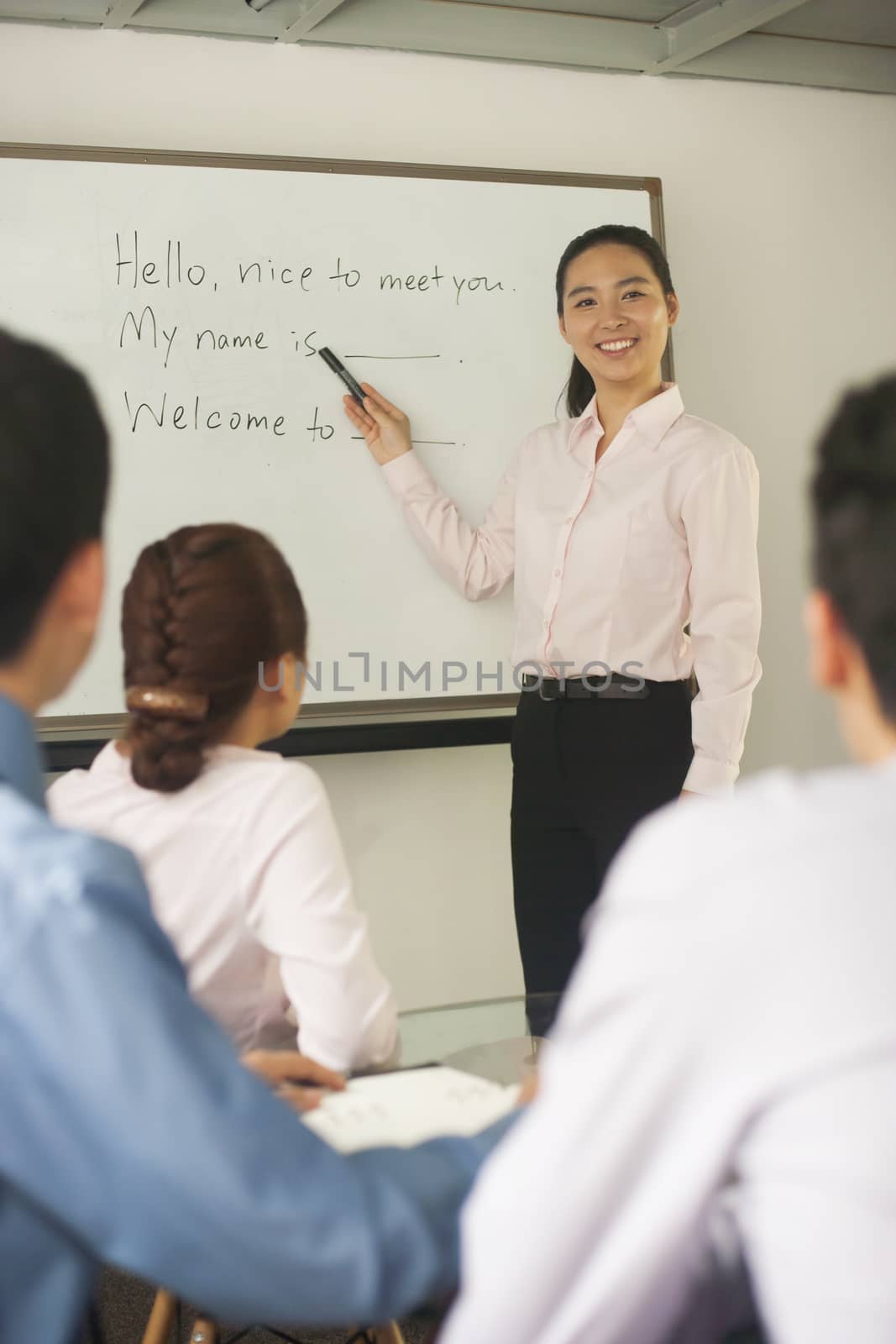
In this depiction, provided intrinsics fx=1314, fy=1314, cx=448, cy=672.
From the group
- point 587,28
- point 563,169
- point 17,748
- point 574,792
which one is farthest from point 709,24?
point 17,748

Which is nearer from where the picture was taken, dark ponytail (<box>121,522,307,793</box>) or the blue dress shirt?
the blue dress shirt

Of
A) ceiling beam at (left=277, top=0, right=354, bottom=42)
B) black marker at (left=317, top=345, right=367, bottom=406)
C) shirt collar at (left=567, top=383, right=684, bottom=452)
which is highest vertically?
ceiling beam at (left=277, top=0, right=354, bottom=42)

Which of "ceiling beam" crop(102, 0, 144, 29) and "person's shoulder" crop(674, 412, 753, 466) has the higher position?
"ceiling beam" crop(102, 0, 144, 29)

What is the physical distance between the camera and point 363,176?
A: 261cm

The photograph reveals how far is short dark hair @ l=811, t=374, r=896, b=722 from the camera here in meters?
0.68

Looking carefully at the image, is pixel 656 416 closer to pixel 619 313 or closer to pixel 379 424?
pixel 619 313

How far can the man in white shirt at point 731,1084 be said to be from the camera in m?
0.61

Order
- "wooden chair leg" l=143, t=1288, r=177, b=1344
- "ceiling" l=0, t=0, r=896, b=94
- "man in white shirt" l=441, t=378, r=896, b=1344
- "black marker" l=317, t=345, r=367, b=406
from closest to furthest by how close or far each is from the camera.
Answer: "man in white shirt" l=441, t=378, r=896, b=1344 < "wooden chair leg" l=143, t=1288, r=177, b=1344 < "ceiling" l=0, t=0, r=896, b=94 < "black marker" l=317, t=345, r=367, b=406

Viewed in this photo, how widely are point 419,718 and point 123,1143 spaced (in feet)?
6.77

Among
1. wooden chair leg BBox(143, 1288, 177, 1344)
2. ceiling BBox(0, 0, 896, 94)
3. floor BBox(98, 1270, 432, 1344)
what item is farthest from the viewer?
ceiling BBox(0, 0, 896, 94)

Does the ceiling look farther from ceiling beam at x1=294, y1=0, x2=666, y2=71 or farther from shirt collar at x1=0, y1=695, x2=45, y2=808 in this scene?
shirt collar at x1=0, y1=695, x2=45, y2=808

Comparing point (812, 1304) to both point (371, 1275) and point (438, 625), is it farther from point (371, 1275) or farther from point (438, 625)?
point (438, 625)

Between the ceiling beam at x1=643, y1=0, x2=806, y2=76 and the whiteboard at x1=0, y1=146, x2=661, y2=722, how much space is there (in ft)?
0.96

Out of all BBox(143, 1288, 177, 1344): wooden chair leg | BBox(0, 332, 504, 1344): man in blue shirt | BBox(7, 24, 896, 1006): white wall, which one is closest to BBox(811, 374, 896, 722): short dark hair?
BBox(0, 332, 504, 1344): man in blue shirt
